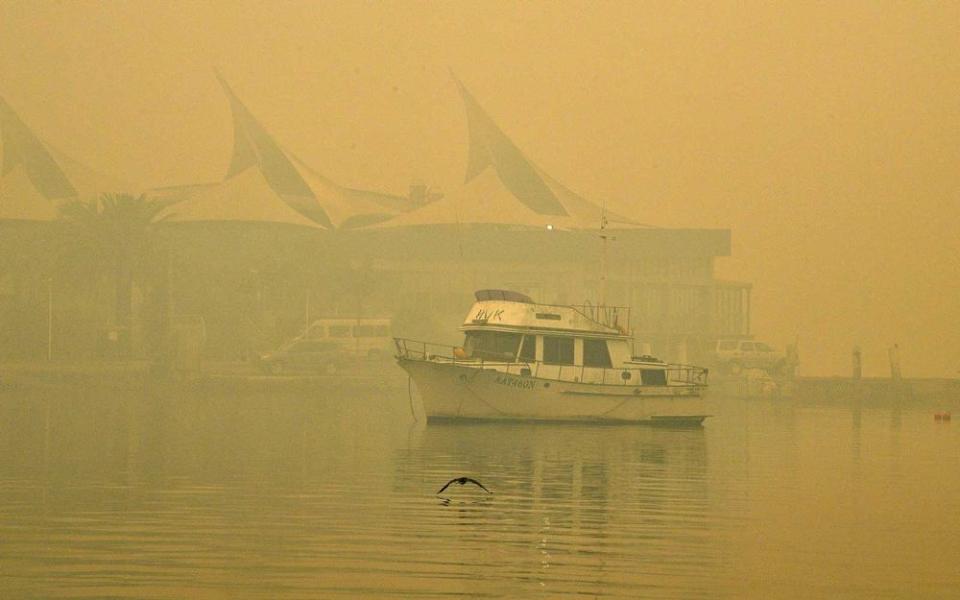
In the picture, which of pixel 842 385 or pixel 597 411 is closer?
pixel 597 411

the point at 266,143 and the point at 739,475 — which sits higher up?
the point at 266,143

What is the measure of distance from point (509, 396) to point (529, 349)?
1423 mm

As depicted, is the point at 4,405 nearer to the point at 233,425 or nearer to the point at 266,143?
the point at 233,425

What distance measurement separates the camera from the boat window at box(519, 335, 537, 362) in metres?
45.7

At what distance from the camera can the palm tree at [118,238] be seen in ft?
284

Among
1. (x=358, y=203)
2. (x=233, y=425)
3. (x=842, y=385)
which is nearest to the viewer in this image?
(x=233, y=425)

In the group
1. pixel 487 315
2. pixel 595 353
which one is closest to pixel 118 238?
pixel 487 315

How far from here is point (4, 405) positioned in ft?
181

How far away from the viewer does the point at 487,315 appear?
46500 mm

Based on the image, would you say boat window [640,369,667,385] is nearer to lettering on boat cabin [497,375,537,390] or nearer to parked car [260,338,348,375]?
lettering on boat cabin [497,375,537,390]

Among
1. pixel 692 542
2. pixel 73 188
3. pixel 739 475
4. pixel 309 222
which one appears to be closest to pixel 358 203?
pixel 309 222

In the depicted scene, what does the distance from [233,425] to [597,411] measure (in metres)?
10.0

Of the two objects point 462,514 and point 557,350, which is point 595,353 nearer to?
point 557,350

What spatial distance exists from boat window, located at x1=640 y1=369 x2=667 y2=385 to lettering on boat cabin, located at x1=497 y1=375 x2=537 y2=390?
367 centimetres
